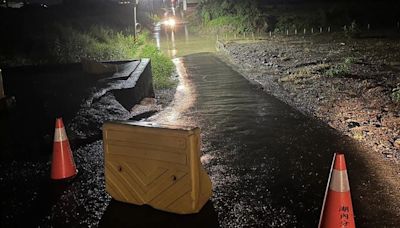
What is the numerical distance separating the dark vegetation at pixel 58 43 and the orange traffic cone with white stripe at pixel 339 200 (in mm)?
8286

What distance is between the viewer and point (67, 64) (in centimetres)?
1141

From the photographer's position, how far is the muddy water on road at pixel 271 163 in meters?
4.00

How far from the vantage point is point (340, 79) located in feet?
35.4

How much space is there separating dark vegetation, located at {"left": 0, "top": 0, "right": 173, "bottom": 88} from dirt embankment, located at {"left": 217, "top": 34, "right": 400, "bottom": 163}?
3372mm

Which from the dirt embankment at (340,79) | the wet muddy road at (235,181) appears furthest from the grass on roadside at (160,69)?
the wet muddy road at (235,181)

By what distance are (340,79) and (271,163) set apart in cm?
634

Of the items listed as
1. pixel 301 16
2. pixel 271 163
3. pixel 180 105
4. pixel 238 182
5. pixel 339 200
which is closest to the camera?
pixel 339 200

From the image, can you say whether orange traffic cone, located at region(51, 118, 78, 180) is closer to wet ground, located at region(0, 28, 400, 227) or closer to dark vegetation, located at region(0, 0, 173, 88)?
wet ground, located at region(0, 28, 400, 227)

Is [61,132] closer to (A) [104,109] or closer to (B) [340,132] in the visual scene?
(A) [104,109]

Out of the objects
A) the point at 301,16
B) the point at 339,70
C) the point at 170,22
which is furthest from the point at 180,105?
the point at 170,22

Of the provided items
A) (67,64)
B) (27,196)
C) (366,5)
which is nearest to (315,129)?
(27,196)

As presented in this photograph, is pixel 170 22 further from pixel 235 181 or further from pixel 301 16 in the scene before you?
pixel 235 181

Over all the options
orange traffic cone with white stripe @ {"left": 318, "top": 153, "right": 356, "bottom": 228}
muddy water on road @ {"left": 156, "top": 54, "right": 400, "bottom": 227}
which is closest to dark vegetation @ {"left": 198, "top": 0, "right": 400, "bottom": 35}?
muddy water on road @ {"left": 156, "top": 54, "right": 400, "bottom": 227}

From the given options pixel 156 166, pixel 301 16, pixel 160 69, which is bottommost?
pixel 156 166
